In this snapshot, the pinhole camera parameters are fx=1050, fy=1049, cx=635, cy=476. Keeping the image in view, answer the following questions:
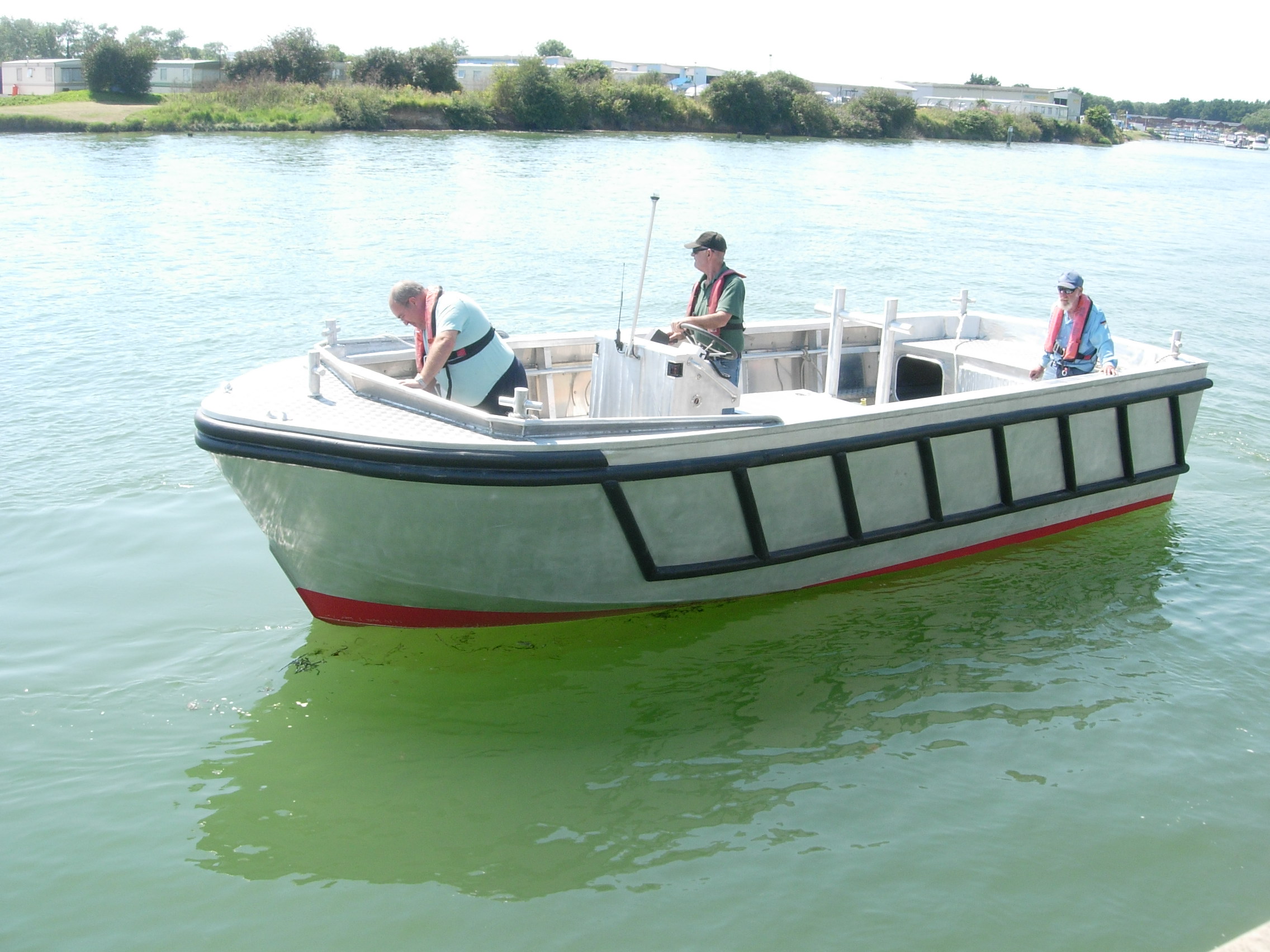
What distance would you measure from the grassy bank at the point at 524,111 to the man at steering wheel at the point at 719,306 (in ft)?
147

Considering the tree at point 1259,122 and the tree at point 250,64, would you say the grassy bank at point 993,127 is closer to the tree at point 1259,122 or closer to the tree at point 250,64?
the tree at point 250,64

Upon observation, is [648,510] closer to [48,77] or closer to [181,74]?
[181,74]

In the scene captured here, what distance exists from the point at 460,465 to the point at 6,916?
2.52 metres

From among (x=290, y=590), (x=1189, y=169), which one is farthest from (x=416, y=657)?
(x=1189, y=169)

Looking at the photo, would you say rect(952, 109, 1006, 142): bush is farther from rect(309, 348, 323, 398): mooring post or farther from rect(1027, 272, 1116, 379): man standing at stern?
rect(309, 348, 323, 398): mooring post

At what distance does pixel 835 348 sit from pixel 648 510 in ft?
10.6

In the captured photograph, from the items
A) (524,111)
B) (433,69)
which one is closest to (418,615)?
(524,111)

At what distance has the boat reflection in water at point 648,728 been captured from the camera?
4477 mm

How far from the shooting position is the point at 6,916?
13.1ft

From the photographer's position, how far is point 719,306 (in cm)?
630

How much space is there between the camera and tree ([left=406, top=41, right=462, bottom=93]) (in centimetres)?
5947

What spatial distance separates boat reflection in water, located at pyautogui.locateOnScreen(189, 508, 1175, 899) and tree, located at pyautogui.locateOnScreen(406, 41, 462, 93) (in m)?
58.5

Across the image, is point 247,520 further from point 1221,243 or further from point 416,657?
point 1221,243

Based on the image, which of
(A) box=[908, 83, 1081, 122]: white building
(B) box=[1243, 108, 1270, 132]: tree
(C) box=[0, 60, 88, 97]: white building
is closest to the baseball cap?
(C) box=[0, 60, 88, 97]: white building
